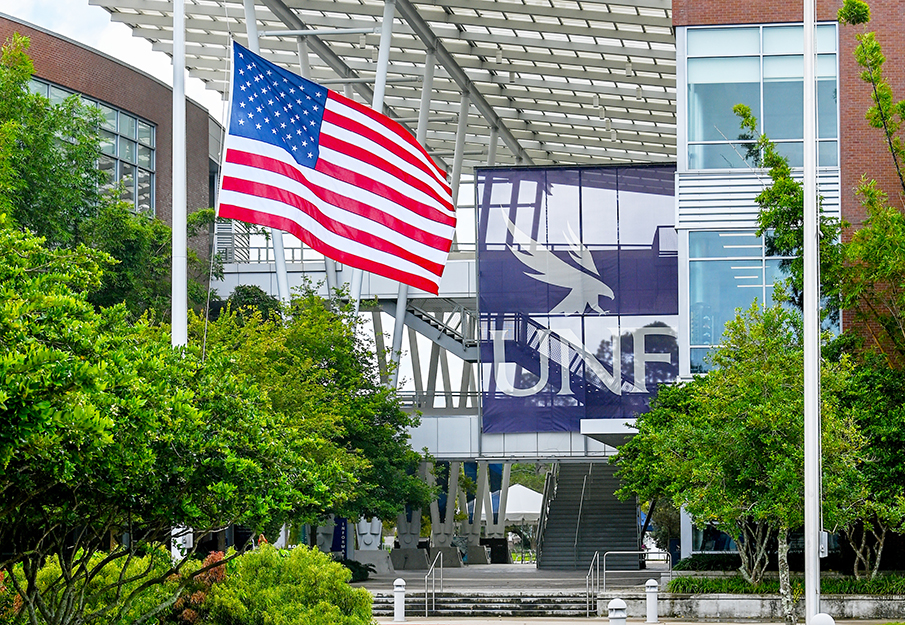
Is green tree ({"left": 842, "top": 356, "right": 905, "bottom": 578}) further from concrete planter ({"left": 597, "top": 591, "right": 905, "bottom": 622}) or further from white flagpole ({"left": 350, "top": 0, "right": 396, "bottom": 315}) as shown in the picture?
white flagpole ({"left": 350, "top": 0, "right": 396, "bottom": 315})

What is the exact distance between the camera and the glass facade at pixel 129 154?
39844 mm

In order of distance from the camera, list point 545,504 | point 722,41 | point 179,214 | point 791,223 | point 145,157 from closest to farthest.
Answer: point 179,214
point 791,223
point 722,41
point 145,157
point 545,504

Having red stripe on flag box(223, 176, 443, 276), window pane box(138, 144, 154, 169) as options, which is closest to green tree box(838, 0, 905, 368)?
red stripe on flag box(223, 176, 443, 276)

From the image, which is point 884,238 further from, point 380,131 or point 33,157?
point 33,157

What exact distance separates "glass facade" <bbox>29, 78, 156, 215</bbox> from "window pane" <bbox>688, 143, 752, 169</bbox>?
18246mm

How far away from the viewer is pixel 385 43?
37.9m

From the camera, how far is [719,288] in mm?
30234

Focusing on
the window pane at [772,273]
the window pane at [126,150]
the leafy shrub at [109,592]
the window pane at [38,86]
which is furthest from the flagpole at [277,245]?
the leafy shrub at [109,592]

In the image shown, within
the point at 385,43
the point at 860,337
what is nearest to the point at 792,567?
the point at 860,337

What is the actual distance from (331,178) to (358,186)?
54 centimetres

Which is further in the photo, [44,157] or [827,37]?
[827,37]

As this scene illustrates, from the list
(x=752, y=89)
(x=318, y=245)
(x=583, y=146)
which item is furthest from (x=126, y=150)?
(x=583, y=146)

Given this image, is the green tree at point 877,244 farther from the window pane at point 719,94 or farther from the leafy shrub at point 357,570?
the leafy shrub at point 357,570

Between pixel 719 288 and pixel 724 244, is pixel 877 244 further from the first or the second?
pixel 719 288
